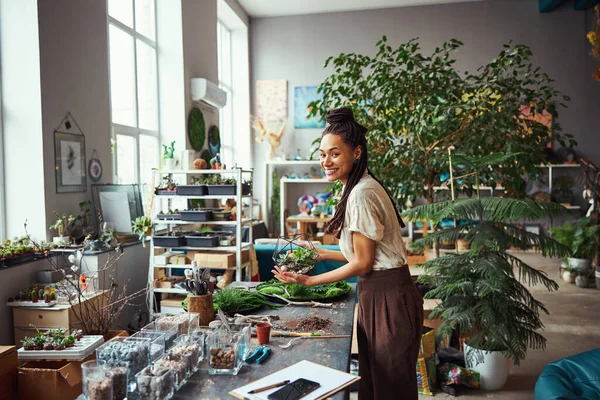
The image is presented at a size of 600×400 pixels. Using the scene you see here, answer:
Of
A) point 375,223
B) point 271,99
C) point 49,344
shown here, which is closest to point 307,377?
point 375,223

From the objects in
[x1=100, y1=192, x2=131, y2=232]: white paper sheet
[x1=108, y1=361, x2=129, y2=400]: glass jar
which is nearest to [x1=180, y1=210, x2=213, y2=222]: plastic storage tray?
[x1=100, y1=192, x2=131, y2=232]: white paper sheet

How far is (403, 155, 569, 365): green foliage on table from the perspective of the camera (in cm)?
280

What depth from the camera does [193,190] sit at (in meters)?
4.23

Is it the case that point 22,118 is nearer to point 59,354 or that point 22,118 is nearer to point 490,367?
point 59,354

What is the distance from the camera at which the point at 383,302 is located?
5.77 feet

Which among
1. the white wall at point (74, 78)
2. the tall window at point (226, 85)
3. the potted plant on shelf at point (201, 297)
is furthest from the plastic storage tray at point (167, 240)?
the tall window at point (226, 85)

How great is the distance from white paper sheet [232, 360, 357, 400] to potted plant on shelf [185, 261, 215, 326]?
0.50 meters

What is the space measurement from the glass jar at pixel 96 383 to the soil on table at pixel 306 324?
74cm

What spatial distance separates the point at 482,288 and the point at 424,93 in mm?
1804

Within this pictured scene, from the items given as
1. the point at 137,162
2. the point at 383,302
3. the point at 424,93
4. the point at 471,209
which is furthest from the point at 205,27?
the point at 383,302

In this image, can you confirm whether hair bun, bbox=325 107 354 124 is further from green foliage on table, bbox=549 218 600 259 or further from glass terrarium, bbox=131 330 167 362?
green foliage on table, bbox=549 218 600 259

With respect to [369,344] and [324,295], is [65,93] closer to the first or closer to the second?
[324,295]

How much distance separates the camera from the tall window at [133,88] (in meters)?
4.85

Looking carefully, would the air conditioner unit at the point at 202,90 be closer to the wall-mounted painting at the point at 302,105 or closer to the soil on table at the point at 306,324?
the wall-mounted painting at the point at 302,105
